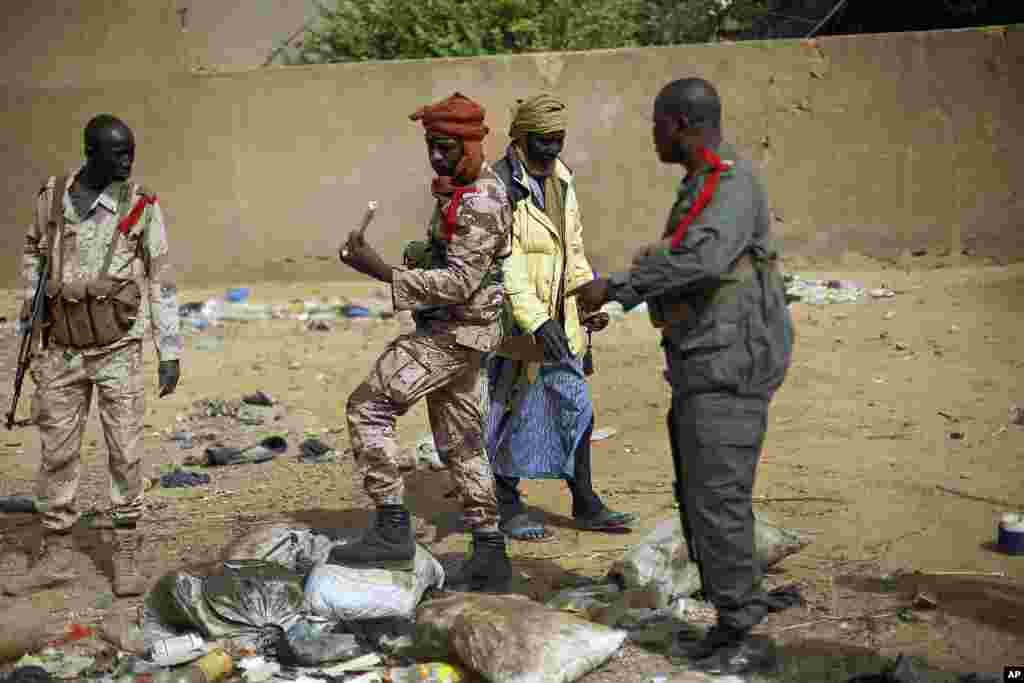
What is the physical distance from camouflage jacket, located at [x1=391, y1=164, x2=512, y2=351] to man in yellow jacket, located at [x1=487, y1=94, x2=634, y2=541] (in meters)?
0.46

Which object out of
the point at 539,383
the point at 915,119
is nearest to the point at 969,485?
the point at 539,383

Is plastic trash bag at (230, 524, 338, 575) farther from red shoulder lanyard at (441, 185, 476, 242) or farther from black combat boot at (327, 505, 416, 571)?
red shoulder lanyard at (441, 185, 476, 242)

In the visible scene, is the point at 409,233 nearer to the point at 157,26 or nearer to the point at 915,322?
the point at 157,26

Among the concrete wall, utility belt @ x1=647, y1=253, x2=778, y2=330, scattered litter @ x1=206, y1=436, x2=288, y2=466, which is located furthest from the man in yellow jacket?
the concrete wall

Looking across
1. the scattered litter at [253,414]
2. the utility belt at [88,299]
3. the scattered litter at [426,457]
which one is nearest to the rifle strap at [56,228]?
the utility belt at [88,299]

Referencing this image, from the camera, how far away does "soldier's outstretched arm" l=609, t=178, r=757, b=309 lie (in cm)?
382

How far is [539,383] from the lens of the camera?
18.2 feet

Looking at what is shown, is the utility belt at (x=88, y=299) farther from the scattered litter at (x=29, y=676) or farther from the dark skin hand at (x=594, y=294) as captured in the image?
the dark skin hand at (x=594, y=294)

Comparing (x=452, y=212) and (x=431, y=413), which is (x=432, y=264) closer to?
(x=452, y=212)

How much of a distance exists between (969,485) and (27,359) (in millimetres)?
4228

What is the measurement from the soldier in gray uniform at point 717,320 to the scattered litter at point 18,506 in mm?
3477

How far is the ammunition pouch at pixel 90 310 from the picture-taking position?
16.2ft

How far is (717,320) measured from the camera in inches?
155

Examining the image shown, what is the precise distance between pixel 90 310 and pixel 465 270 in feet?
5.11
